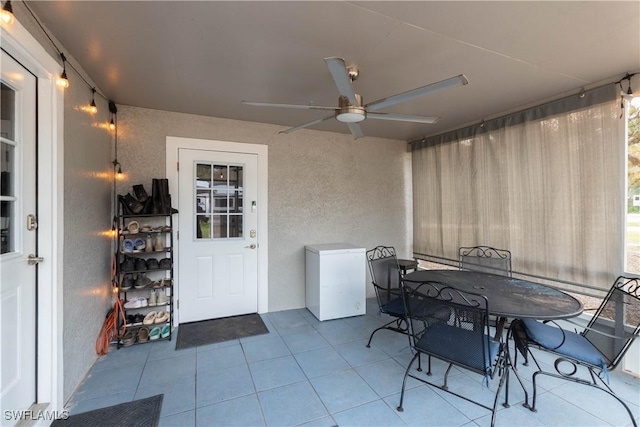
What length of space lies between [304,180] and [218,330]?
2.10 metres

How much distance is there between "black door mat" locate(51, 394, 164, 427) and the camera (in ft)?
5.78

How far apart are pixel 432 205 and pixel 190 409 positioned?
3.70 m

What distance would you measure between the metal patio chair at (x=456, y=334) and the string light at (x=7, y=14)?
269cm

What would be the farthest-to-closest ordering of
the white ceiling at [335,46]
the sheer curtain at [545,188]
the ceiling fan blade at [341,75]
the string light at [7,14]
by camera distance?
the sheer curtain at [545,188] < the white ceiling at [335,46] < the ceiling fan blade at [341,75] < the string light at [7,14]

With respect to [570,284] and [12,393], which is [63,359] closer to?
[12,393]

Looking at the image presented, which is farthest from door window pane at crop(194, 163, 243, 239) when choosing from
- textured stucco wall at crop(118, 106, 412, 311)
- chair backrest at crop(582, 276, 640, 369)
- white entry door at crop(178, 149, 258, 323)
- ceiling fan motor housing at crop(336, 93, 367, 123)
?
chair backrest at crop(582, 276, 640, 369)

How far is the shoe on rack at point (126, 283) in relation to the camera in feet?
8.93

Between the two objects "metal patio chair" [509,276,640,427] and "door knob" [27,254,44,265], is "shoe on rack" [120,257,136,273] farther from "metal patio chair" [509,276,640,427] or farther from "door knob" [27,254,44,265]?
"metal patio chair" [509,276,640,427]

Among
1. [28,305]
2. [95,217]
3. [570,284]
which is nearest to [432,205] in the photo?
[570,284]

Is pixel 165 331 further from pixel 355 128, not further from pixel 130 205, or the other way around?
pixel 355 128

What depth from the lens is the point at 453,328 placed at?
6.20ft

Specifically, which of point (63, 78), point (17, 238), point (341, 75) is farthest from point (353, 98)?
point (17, 238)

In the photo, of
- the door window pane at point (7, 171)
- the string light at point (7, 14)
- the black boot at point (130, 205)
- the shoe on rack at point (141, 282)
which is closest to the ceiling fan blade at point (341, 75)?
the string light at point (7, 14)

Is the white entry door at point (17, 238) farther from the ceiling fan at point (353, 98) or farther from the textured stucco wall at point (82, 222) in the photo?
the ceiling fan at point (353, 98)
